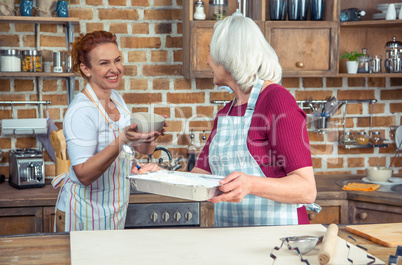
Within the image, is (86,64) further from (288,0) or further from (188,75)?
(288,0)

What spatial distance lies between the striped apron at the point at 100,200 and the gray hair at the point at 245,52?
2.24ft

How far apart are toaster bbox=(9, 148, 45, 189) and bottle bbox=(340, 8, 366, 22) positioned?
1971 mm

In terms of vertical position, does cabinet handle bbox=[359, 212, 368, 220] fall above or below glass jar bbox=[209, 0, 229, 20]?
below

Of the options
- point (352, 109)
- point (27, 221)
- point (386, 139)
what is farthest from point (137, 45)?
point (386, 139)

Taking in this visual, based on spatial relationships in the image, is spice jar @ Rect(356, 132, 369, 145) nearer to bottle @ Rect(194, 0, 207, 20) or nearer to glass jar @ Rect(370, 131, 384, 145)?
glass jar @ Rect(370, 131, 384, 145)

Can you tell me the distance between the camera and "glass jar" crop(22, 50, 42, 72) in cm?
271

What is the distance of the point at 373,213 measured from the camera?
2.59m

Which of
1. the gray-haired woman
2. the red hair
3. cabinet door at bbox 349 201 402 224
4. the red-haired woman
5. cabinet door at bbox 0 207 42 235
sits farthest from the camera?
cabinet door at bbox 349 201 402 224

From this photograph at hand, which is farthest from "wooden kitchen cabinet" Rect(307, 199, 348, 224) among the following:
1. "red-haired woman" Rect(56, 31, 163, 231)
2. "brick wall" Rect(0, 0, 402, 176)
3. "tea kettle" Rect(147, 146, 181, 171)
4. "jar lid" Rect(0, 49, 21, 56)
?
"jar lid" Rect(0, 49, 21, 56)

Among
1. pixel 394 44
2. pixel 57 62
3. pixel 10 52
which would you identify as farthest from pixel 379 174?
pixel 10 52

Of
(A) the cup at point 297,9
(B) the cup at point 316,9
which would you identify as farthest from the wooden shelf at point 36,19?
(B) the cup at point 316,9

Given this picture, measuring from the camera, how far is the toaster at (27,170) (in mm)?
2605

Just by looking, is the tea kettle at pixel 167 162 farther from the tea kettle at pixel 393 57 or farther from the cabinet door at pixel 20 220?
the tea kettle at pixel 393 57

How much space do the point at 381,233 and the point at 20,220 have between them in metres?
1.78
